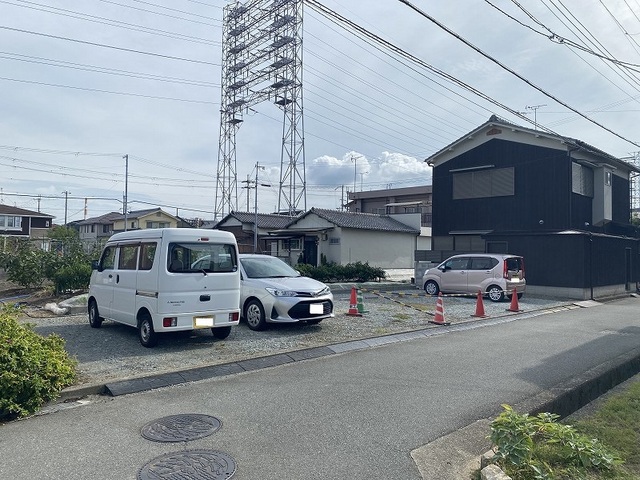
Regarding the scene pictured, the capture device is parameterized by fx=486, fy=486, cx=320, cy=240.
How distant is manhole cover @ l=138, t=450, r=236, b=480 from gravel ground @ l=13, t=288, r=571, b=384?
2.56 m

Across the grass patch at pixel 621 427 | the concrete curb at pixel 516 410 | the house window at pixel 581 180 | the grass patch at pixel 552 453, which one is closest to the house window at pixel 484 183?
the house window at pixel 581 180

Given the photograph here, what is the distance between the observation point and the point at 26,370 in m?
5.05

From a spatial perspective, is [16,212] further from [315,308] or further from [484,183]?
[315,308]

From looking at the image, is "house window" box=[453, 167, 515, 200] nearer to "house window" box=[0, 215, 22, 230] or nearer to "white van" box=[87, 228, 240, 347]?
"white van" box=[87, 228, 240, 347]

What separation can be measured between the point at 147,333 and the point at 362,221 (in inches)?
836

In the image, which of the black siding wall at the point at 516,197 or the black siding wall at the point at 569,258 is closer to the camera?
the black siding wall at the point at 569,258

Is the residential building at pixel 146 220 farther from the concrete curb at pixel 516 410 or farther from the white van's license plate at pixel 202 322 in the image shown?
the concrete curb at pixel 516 410

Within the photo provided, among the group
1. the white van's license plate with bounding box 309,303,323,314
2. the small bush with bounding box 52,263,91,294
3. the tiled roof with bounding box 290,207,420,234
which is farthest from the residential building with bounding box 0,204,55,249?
the white van's license plate with bounding box 309,303,323,314

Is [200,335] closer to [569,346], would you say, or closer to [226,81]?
[569,346]

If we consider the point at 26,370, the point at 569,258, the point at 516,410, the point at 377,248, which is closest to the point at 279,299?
the point at 26,370

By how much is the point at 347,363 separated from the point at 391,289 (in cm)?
1373

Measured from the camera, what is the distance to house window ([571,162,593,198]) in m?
20.8

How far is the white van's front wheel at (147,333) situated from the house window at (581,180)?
18.8 meters

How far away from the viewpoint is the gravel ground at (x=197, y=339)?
684 centimetres
